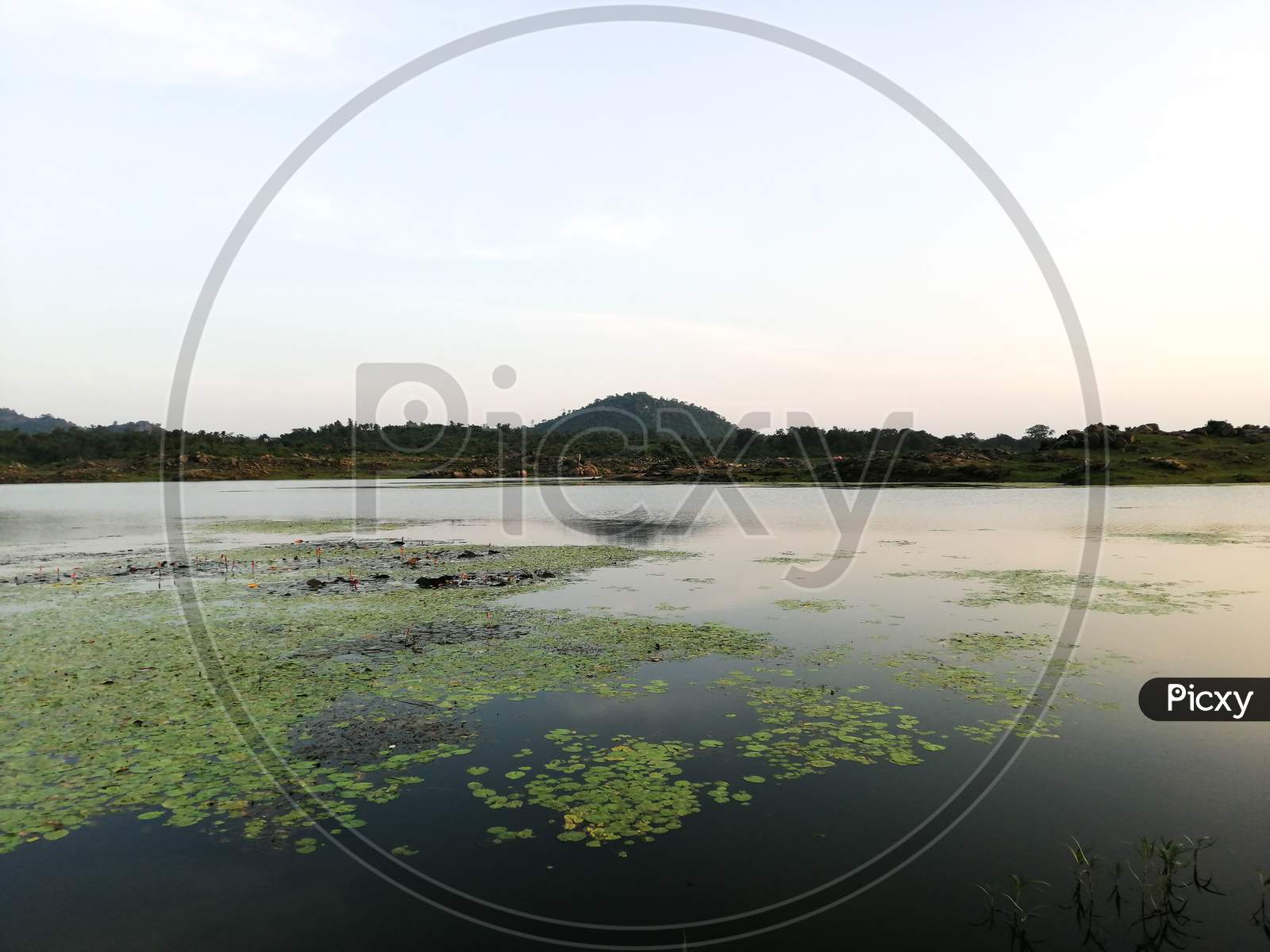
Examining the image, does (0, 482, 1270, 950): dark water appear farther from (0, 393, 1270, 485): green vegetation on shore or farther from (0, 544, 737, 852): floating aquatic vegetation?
(0, 393, 1270, 485): green vegetation on shore

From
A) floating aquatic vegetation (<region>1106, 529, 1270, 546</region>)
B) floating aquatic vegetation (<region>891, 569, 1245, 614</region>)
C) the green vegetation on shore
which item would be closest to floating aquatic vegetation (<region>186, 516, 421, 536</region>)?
floating aquatic vegetation (<region>891, 569, 1245, 614</region>)

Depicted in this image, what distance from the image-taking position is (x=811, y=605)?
2045 centimetres

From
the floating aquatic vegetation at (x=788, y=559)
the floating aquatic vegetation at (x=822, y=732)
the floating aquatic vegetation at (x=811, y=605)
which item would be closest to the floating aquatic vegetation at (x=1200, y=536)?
the floating aquatic vegetation at (x=788, y=559)

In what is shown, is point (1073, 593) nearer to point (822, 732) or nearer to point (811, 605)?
point (811, 605)

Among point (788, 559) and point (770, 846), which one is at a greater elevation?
point (788, 559)

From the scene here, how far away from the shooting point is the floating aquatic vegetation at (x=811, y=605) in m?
19.8

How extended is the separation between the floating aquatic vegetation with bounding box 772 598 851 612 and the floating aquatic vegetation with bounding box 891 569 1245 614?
3.38 m

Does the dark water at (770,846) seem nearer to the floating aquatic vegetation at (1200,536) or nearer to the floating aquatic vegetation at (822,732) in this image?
the floating aquatic vegetation at (822,732)

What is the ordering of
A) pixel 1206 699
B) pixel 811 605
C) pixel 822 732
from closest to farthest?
pixel 822 732, pixel 1206 699, pixel 811 605

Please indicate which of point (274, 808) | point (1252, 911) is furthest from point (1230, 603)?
point (274, 808)

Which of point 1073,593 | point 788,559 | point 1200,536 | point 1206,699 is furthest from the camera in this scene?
point 1200,536

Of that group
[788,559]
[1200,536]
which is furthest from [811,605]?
[1200,536]

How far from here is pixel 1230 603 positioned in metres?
19.6

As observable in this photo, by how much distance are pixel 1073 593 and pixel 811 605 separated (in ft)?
26.4
